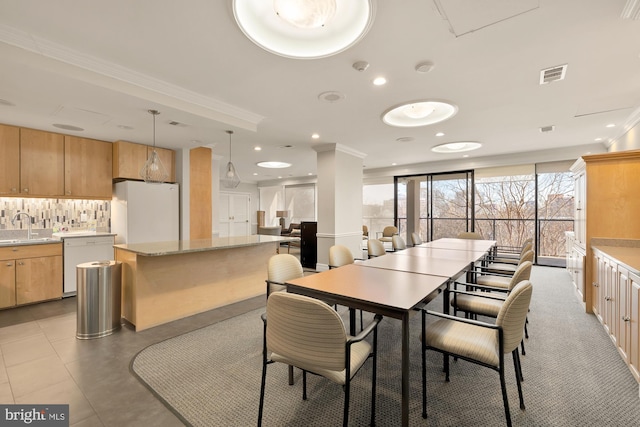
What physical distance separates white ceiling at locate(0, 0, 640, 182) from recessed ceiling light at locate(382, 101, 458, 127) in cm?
15

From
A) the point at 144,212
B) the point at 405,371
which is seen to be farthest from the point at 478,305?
the point at 144,212

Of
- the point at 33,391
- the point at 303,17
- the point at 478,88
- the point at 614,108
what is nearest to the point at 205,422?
the point at 33,391

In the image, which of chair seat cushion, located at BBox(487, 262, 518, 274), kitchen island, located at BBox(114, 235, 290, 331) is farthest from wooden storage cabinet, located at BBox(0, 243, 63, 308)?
chair seat cushion, located at BBox(487, 262, 518, 274)

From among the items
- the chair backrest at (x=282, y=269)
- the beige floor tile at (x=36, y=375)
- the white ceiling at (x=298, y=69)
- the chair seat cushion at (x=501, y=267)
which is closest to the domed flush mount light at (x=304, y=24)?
the white ceiling at (x=298, y=69)

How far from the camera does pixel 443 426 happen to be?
1.62 metres

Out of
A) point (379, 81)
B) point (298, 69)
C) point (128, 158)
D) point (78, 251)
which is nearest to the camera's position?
point (298, 69)

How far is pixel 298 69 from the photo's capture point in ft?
8.84

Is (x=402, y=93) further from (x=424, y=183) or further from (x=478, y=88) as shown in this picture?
(x=424, y=183)

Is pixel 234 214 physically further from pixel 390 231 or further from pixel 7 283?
pixel 7 283

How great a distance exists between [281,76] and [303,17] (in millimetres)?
806

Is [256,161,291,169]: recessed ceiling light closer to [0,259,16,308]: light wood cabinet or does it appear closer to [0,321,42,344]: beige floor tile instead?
[0,259,16,308]: light wood cabinet

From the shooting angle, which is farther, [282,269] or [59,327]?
[59,327]

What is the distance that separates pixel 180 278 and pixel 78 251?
2.27 m

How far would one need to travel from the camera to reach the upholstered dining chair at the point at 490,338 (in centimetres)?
155
